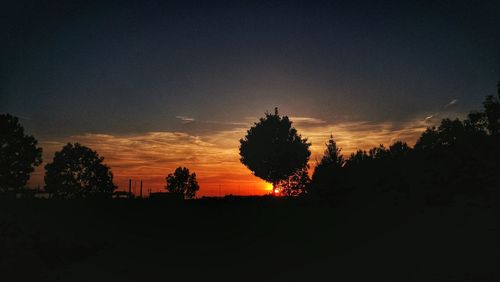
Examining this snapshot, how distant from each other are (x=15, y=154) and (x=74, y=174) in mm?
12209

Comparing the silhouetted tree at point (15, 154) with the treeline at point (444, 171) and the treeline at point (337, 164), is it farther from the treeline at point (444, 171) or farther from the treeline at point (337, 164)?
the treeline at point (444, 171)

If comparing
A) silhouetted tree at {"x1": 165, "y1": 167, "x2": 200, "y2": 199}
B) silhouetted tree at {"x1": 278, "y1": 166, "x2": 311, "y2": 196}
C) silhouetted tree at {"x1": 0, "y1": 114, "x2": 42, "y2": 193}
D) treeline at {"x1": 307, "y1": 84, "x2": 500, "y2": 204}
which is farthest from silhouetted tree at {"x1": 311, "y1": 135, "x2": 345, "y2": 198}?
silhouetted tree at {"x1": 165, "y1": 167, "x2": 200, "y2": 199}

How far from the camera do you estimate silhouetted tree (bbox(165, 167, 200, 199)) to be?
328 feet

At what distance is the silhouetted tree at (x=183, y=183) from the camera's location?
100m

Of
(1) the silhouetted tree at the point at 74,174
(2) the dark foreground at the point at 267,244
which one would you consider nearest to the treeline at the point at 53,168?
(1) the silhouetted tree at the point at 74,174

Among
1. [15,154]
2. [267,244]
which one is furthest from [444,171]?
[15,154]

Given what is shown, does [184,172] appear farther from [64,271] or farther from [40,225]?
[64,271]

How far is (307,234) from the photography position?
22984 mm

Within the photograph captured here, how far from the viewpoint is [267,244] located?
21438mm

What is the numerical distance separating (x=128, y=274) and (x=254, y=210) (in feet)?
46.2

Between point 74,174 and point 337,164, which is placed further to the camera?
point 74,174

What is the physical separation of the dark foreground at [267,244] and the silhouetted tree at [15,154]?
24.3 meters

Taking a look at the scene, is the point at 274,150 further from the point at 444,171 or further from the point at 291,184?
the point at 444,171

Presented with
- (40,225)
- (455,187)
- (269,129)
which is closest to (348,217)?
(455,187)
